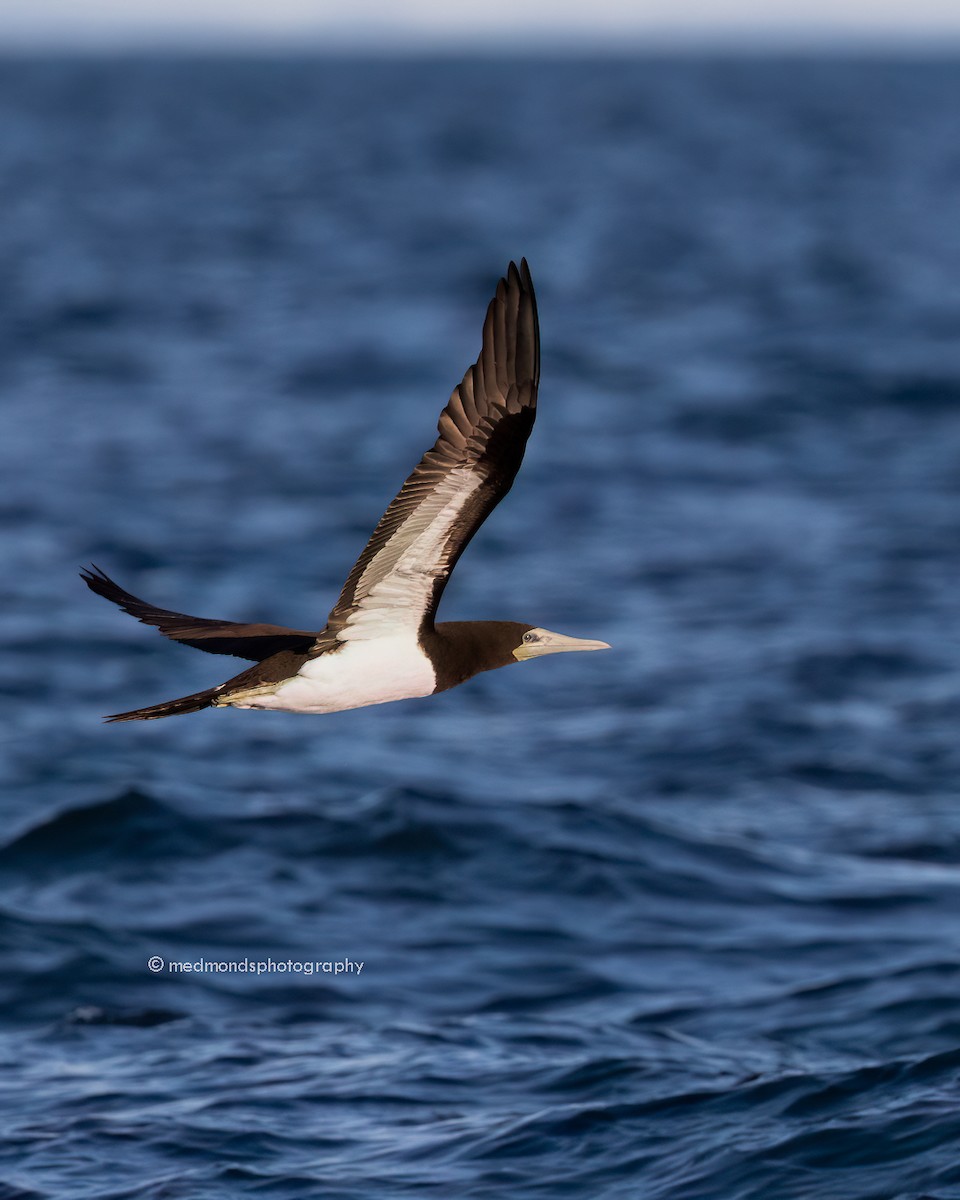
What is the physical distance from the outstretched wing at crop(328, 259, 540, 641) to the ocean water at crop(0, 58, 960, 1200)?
12.6 ft

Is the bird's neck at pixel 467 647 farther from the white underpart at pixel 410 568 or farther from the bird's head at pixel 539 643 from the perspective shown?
the white underpart at pixel 410 568

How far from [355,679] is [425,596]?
457 millimetres

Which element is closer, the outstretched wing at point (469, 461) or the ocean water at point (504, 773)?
the outstretched wing at point (469, 461)

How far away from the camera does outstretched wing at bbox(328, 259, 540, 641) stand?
25.2 ft

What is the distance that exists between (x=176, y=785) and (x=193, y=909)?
2294 mm

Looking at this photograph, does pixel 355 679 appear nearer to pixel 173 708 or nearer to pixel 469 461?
pixel 173 708

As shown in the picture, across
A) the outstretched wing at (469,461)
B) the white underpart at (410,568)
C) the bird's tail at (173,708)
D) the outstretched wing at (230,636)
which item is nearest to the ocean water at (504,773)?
the outstretched wing at (230,636)

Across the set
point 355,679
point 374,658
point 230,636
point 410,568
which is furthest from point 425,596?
point 230,636

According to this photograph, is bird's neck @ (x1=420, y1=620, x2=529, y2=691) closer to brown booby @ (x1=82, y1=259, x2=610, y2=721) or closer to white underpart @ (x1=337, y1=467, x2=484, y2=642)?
brown booby @ (x1=82, y1=259, x2=610, y2=721)

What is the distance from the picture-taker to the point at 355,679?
805 centimetres

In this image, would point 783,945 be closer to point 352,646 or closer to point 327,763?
point 327,763

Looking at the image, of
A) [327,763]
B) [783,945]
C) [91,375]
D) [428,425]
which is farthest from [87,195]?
[783,945]

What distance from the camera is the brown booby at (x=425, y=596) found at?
768 cm

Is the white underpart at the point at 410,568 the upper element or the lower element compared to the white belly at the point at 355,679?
upper
